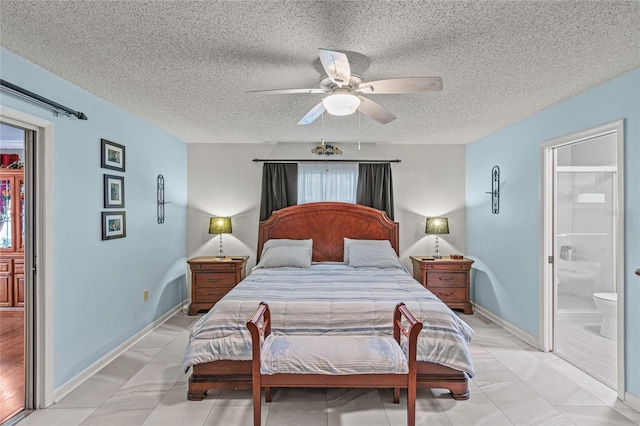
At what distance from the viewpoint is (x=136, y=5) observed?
180 cm

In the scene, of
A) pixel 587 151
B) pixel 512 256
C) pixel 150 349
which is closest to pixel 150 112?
pixel 150 349

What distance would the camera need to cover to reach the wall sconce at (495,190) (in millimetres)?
4541

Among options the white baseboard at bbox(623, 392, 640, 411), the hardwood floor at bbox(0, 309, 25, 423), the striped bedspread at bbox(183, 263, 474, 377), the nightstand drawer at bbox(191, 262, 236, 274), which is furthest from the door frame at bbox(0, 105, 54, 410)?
the white baseboard at bbox(623, 392, 640, 411)

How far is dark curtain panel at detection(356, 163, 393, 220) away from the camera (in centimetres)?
537

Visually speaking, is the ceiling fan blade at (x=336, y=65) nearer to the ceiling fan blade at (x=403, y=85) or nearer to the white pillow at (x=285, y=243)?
the ceiling fan blade at (x=403, y=85)

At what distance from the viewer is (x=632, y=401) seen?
2617mm

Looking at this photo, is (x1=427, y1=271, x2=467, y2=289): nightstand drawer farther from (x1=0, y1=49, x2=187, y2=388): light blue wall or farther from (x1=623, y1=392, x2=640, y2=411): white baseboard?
(x1=0, y1=49, x2=187, y2=388): light blue wall

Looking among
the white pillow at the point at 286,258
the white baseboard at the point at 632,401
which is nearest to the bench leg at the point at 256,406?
the white pillow at the point at 286,258

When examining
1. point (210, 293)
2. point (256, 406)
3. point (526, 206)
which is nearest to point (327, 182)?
point (210, 293)

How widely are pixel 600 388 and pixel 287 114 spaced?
3636 mm

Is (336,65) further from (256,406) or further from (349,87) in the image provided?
(256,406)

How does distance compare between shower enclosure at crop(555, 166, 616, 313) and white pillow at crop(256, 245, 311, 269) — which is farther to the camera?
shower enclosure at crop(555, 166, 616, 313)

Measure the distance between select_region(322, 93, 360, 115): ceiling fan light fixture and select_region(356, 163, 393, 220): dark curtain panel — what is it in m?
2.85

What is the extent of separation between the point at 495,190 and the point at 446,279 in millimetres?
1326
